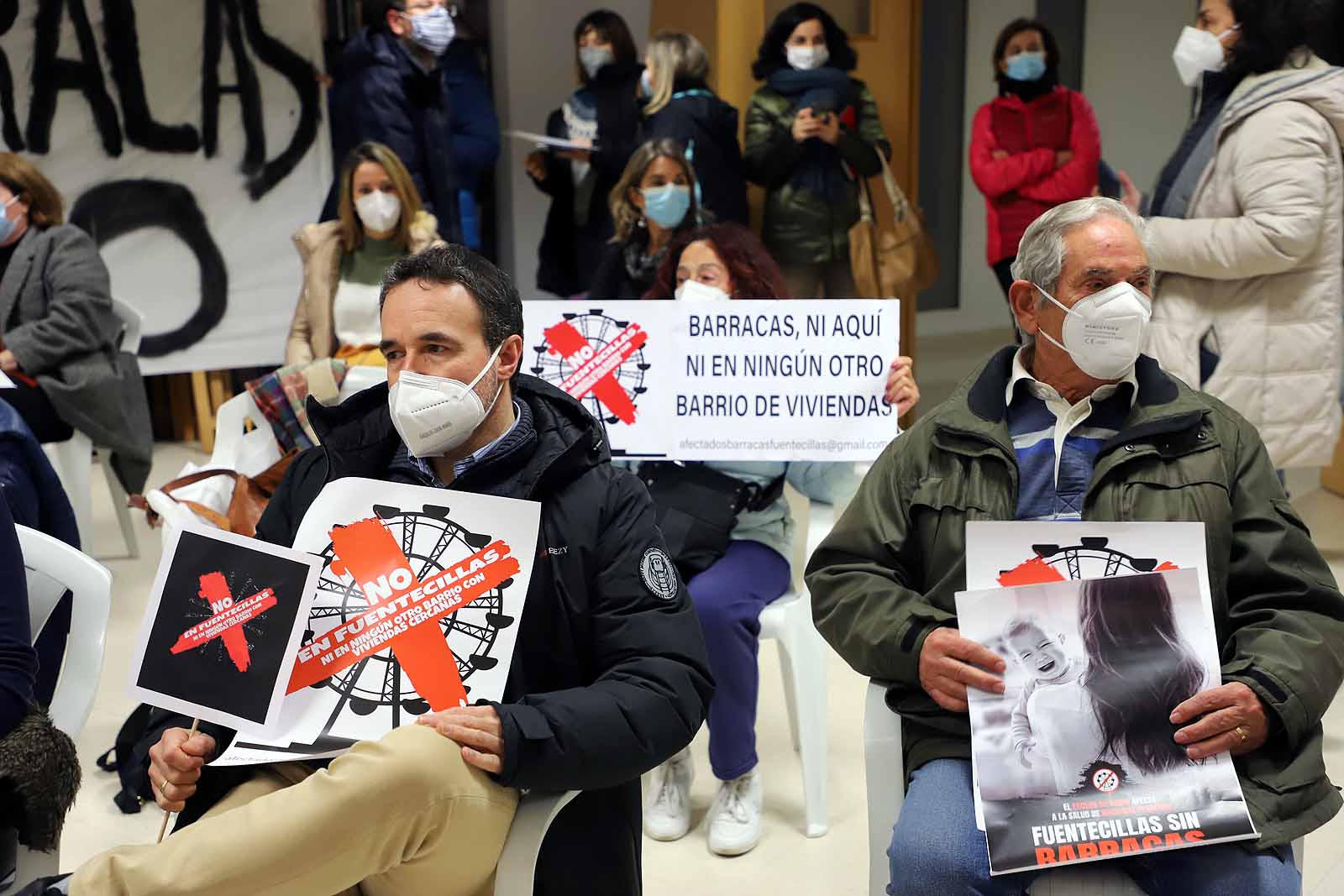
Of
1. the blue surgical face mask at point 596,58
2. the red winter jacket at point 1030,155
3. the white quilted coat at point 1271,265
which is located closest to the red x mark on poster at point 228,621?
the white quilted coat at point 1271,265

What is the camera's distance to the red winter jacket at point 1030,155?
5.50m

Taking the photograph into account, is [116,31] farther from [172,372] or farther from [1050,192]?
[1050,192]

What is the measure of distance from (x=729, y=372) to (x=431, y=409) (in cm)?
116

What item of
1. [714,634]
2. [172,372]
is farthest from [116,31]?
[714,634]

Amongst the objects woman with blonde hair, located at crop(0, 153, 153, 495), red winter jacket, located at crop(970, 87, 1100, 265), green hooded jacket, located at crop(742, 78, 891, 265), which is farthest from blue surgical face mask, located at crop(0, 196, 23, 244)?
red winter jacket, located at crop(970, 87, 1100, 265)

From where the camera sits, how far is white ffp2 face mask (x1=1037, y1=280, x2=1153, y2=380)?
2.12 m

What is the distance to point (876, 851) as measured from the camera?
7.05 ft

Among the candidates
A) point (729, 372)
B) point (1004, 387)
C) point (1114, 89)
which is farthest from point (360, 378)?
point (1114, 89)

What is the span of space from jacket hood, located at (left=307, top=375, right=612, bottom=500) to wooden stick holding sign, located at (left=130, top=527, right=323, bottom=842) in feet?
0.82

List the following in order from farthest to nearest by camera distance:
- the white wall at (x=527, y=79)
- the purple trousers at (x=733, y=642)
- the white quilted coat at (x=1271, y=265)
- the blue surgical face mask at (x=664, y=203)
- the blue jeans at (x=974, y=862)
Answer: the white wall at (x=527, y=79) → the blue surgical face mask at (x=664, y=203) → the white quilted coat at (x=1271, y=265) → the purple trousers at (x=733, y=642) → the blue jeans at (x=974, y=862)

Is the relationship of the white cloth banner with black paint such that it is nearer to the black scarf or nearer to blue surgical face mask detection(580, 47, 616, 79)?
blue surgical face mask detection(580, 47, 616, 79)

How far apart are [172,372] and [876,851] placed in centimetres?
528

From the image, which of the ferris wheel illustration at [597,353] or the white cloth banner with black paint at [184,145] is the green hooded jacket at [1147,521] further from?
the white cloth banner with black paint at [184,145]

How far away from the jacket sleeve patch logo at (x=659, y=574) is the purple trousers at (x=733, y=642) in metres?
0.92
